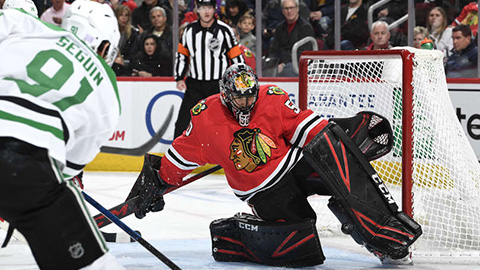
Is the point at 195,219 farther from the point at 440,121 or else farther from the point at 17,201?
the point at 17,201

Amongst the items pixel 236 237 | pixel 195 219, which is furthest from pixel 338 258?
pixel 195 219

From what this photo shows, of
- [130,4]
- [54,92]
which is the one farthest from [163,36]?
[54,92]

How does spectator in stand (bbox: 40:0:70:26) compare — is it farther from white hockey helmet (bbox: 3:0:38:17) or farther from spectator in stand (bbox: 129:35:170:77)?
white hockey helmet (bbox: 3:0:38:17)

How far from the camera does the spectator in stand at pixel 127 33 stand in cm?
614

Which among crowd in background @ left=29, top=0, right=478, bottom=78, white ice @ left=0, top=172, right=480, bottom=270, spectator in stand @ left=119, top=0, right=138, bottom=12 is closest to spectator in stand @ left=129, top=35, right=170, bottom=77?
crowd in background @ left=29, top=0, right=478, bottom=78

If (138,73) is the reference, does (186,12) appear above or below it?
above

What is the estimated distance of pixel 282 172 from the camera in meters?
2.85

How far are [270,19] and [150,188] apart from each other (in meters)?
3.14

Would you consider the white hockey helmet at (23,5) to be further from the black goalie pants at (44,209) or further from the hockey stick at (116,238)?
the black goalie pants at (44,209)

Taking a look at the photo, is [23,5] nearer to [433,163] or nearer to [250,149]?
[250,149]

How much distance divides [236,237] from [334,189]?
49 cm

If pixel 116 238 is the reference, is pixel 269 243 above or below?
above

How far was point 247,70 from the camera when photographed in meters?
2.87

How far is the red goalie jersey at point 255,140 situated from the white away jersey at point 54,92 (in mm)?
1217
